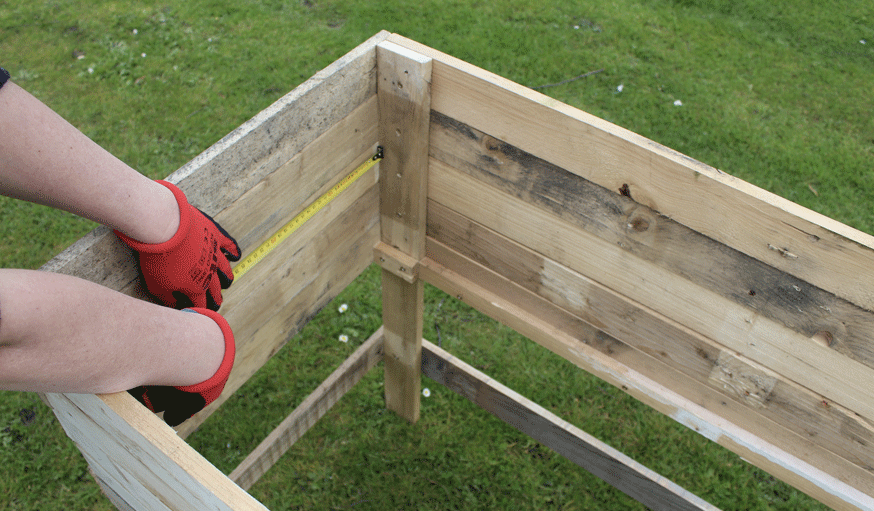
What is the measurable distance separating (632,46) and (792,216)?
430cm

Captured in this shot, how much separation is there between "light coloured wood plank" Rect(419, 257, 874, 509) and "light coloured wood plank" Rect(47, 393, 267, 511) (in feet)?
4.31

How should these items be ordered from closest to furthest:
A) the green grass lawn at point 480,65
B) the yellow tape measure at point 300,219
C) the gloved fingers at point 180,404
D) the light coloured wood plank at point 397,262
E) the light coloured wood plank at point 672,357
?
the gloved fingers at point 180,404
the light coloured wood plank at point 672,357
the yellow tape measure at point 300,219
the light coloured wood plank at point 397,262
the green grass lawn at point 480,65

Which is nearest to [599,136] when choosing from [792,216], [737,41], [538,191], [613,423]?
[538,191]

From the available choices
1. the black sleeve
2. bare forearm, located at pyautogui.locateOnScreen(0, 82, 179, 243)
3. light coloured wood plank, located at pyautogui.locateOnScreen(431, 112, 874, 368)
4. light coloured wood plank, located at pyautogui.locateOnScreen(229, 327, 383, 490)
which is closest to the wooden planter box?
light coloured wood plank, located at pyautogui.locateOnScreen(431, 112, 874, 368)

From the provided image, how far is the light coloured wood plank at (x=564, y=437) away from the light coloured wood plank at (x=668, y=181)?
145cm

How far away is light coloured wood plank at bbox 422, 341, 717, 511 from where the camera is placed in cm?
277

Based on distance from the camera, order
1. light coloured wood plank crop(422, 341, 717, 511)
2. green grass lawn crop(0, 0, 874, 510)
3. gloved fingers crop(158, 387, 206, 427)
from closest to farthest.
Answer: gloved fingers crop(158, 387, 206, 427) → light coloured wood plank crop(422, 341, 717, 511) → green grass lawn crop(0, 0, 874, 510)

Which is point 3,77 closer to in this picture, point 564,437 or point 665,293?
point 665,293

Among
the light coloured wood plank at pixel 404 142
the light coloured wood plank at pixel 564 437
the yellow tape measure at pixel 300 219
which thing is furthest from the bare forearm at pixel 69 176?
the light coloured wood plank at pixel 564 437

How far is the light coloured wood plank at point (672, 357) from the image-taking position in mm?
1900

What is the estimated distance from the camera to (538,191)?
6.57 ft

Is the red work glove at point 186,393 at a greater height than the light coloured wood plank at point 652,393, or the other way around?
the red work glove at point 186,393

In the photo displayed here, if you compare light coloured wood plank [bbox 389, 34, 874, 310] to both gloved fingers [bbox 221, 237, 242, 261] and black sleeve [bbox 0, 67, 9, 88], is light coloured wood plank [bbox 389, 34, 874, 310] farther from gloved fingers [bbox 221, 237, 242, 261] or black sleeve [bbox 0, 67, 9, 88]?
black sleeve [bbox 0, 67, 9, 88]

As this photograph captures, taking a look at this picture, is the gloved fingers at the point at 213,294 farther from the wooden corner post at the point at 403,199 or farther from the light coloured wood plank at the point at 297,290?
the wooden corner post at the point at 403,199
